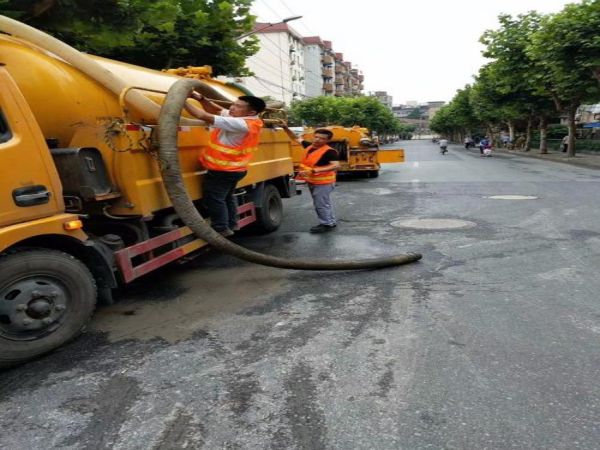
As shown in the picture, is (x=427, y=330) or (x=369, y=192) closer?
(x=427, y=330)

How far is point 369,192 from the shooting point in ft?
42.9

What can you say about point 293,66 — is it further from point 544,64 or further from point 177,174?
point 177,174

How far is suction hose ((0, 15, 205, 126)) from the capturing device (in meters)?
4.01

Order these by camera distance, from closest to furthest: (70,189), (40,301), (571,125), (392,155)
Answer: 1. (40,301)
2. (70,189)
3. (392,155)
4. (571,125)

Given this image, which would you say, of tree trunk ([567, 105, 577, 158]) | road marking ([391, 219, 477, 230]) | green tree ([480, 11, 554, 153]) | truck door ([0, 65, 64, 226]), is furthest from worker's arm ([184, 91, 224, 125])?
tree trunk ([567, 105, 577, 158])

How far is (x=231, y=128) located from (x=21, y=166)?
199 cm

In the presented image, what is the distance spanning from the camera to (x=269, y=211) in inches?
304

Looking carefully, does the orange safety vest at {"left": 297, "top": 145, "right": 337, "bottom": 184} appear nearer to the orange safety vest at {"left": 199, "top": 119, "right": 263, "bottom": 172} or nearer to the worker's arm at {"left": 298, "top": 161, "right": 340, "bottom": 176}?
the worker's arm at {"left": 298, "top": 161, "right": 340, "bottom": 176}

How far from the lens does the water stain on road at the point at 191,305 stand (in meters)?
4.05

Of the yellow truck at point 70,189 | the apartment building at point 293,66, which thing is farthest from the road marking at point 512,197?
the apartment building at point 293,66

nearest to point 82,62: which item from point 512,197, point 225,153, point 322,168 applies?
point 225,153

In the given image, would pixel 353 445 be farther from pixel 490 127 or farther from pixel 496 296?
pixel 490 127

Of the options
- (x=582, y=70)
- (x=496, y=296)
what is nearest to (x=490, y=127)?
(x=582, y=70)

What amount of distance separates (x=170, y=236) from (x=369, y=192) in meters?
9.00
